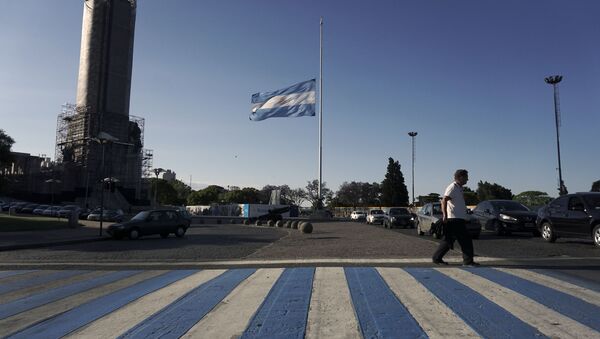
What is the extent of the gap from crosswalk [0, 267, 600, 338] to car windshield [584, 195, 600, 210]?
650 cm

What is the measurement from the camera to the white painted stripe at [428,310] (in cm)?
415

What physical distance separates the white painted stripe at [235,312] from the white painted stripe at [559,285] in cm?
386

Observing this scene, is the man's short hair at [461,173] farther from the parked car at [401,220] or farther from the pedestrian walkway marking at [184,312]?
the parked car at [401,220]

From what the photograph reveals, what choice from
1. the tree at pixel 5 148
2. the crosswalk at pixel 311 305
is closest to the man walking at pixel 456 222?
the crosswalk at pixel 311 305

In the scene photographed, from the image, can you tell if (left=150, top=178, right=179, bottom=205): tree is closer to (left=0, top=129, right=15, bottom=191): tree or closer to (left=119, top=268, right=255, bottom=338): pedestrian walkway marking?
(left=0, top=129, right=15, bottom=191): tree

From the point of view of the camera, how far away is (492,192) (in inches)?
3696

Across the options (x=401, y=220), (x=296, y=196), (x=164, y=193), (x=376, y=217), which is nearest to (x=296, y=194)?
(x=296, y=196)

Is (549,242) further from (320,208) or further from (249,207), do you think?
(249,207)

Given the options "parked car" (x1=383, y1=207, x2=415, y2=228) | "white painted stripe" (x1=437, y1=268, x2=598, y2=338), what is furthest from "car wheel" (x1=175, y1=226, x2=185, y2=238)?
"white painted stripe" (x1=437, y1=268, x2=598, y2=338)

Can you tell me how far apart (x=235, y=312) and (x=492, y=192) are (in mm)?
97697

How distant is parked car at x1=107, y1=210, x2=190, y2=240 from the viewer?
20.7 metres

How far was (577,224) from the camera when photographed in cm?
1290

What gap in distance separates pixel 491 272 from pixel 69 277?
7333mm

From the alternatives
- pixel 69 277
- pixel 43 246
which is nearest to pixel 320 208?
pixel 43 246
